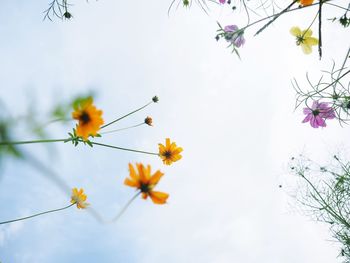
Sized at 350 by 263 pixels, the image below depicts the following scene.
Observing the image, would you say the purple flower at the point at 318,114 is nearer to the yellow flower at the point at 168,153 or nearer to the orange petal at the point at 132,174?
the yellow flower at the point at 168,153

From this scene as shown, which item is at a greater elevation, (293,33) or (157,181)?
(293,33)

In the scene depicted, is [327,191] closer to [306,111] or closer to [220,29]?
[306,111]

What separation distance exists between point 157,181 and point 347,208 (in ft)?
17.9

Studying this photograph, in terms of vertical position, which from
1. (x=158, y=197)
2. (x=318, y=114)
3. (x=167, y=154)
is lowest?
(x=158, y=197)

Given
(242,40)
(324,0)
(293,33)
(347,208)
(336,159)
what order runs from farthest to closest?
(347,208), (336,159), (293,33), (242,40), (324,0)

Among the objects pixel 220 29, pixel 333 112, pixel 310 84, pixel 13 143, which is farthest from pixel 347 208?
pixel 13 143

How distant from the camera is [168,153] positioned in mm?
1885

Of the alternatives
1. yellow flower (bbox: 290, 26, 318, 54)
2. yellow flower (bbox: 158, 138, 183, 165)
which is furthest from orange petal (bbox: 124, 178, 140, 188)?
yellow flower (bbox: 290, 26, 318, 54)

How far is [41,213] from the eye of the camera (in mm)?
1057

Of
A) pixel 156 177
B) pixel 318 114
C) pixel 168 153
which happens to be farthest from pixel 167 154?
pixel 156 177

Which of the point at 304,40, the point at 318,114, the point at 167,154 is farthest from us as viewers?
the point at 167,154

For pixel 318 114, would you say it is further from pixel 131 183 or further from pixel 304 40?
pixel 131 183

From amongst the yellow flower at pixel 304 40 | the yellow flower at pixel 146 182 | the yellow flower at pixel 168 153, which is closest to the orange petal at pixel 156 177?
the yellow flower at pixel 146 182

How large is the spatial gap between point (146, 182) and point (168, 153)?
47.6 inches
